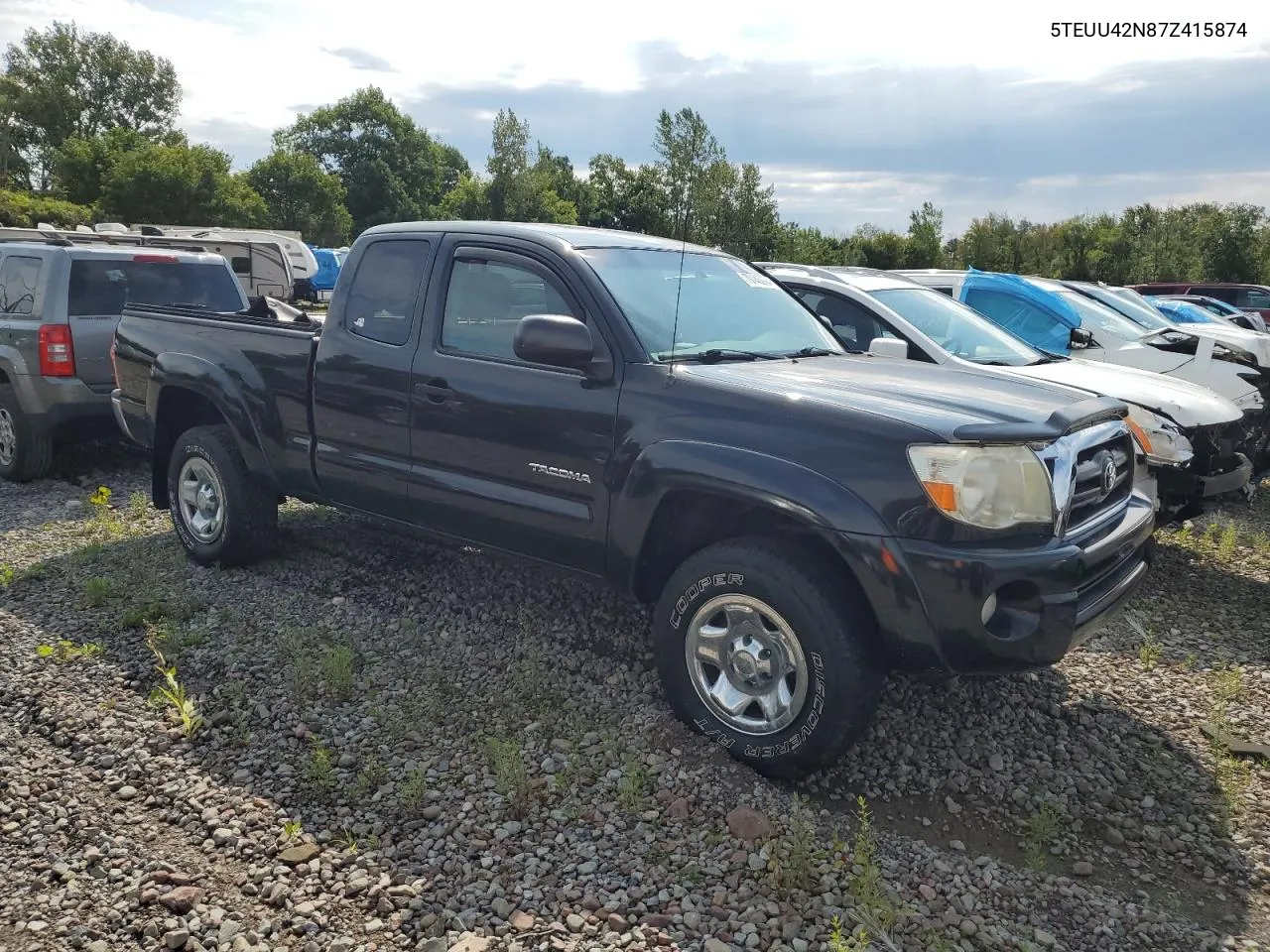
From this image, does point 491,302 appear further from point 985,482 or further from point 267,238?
point 267,238

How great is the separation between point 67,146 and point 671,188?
53.3m

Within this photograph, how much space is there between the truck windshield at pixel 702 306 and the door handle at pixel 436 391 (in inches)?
34.0

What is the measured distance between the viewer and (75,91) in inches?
2685

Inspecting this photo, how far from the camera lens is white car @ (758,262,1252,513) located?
18.9 ft

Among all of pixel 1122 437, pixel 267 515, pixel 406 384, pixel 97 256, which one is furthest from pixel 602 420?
pixel 97 256

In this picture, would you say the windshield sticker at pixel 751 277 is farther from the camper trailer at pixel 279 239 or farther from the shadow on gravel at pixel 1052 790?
the camper trailer at pixel 279 239

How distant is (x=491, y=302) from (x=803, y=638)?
6.96 ft

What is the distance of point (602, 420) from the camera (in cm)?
386

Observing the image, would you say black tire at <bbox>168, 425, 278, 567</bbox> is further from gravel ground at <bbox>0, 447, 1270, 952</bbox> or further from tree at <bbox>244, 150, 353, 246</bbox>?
tree at <bbox>244, 150, 353, 246</bbox>

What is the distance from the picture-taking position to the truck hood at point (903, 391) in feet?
11.0

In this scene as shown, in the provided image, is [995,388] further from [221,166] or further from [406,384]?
[221,166]

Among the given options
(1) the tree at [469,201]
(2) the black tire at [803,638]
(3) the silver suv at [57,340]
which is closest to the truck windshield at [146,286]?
(3) the silver suv at [57,340]

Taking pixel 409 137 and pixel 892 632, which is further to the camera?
pixel 409 137

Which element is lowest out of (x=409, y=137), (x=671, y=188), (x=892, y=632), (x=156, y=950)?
(x=156, y=950)
